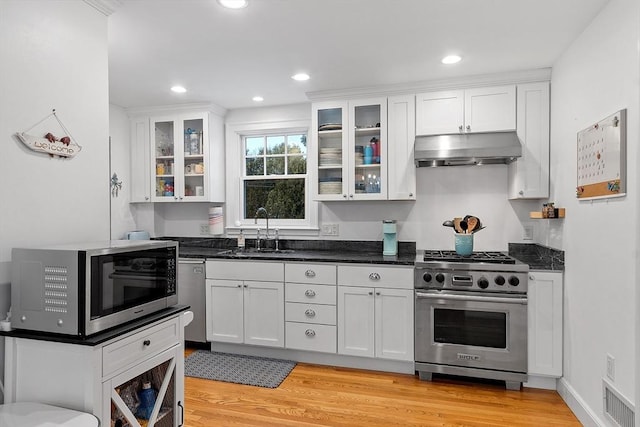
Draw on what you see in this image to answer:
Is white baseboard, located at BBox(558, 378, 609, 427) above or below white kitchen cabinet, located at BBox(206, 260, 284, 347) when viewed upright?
below

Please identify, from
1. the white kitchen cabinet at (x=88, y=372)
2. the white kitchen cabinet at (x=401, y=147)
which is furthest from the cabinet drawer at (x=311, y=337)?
the white kitchen cabinet at (x=88, y=372)

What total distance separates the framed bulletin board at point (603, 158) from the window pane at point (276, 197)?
2.57 metres

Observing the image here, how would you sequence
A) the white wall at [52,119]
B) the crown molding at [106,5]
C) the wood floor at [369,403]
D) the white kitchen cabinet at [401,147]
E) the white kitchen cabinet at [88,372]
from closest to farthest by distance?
the white kitchen cabinet at [88,372] < the white wall at [52,119] < the crown molding at [106,5] < the wood floor at [369,403] < the white kitchen cabinet at [401,147]

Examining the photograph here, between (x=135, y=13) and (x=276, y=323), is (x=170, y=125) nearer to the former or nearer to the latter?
(x=135, y=13)

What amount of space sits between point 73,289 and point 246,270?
2.16 meters

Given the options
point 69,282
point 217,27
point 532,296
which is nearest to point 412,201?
point 532,296

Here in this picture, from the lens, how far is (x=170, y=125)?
14.1ft

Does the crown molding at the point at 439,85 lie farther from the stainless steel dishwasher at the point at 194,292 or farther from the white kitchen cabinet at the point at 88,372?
the white kitchen cabinet at the point at 88,372

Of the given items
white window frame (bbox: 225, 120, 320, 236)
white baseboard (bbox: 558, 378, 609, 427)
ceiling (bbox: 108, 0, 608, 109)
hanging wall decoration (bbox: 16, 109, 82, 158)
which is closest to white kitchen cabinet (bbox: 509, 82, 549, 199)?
ceiling (bbox: 108, 0, 608, 109)

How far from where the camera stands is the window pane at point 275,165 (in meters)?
4.40

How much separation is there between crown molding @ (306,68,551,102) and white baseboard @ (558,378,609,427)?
2338 millimetres

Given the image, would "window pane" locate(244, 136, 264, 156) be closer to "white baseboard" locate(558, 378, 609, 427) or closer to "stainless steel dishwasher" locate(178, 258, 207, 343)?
"stainless steel dishwasher" locate(178, 258, 207, 343)

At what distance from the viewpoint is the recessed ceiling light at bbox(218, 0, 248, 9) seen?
7.11ft

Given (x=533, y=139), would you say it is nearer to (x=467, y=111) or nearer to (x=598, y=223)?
(x=467, y=111)
